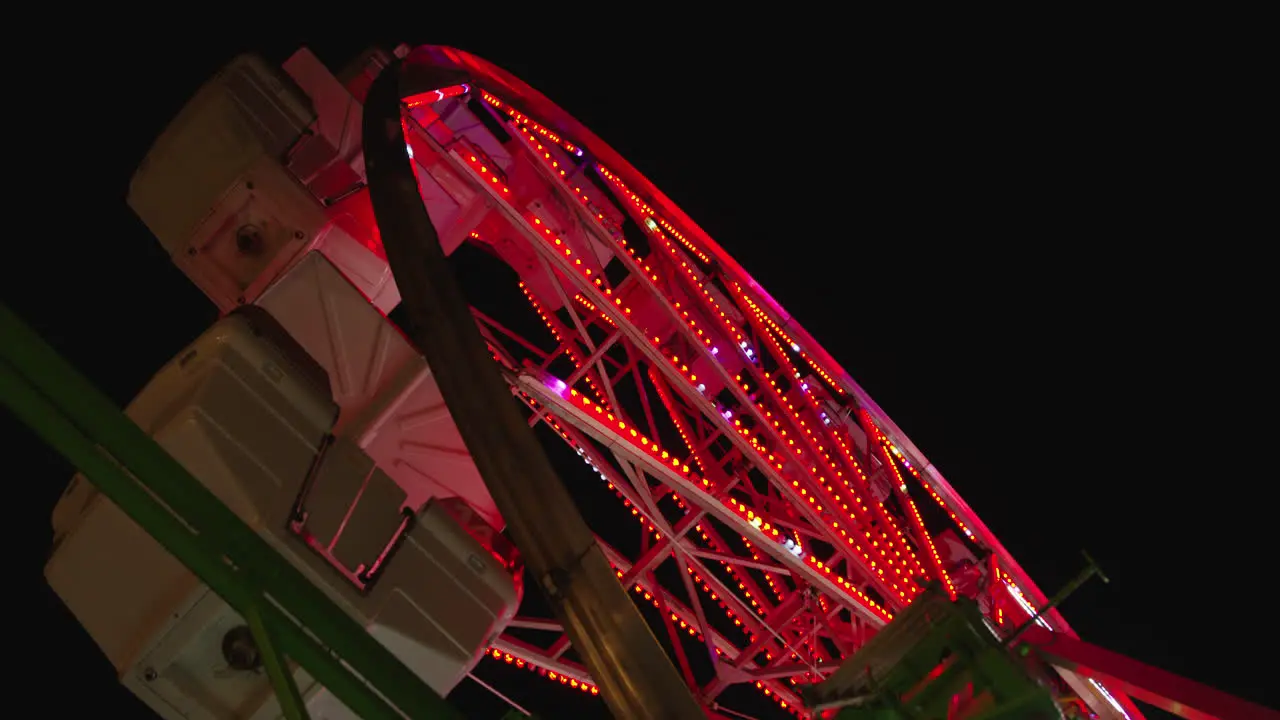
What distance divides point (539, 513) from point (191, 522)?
1.35m

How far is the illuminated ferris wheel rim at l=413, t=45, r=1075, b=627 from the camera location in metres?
8.27

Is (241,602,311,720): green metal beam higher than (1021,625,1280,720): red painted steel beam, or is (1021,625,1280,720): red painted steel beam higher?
(241,602,311,720): green metal beam

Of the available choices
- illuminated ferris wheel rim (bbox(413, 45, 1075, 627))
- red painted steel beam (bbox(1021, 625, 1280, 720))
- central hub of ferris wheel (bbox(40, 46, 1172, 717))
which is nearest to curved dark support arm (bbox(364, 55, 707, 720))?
central hub of ferris wheel (bbox(40, 46, 1172, 717))

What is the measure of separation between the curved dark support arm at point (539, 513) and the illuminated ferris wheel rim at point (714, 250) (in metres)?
4.08

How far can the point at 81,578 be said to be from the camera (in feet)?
10.4

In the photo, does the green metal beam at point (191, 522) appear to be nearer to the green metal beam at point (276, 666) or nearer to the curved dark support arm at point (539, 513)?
the green metal beam at point (276, 666)

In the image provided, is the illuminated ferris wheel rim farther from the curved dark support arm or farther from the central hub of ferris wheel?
the curved dark support arm

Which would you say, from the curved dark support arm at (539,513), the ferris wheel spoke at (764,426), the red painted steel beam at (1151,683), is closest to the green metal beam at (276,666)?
the curved dark support arm at (539,513)

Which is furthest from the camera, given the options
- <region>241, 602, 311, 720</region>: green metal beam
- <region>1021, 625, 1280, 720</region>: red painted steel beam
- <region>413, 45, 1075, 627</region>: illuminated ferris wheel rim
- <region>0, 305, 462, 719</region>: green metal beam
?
<region>413, 45, 1075, 627</region>: illuminated ferris wheel rim

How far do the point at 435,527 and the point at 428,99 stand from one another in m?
4.68

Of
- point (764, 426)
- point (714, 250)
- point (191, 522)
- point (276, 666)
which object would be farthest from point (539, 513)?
point (714, 250)

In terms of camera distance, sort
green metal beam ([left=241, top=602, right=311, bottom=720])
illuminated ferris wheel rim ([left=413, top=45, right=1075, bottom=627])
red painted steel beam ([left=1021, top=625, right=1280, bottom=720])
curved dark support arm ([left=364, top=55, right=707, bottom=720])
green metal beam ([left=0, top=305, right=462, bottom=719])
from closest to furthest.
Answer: green metal beam ([left=0, top=305, right=462, bottom=719]) → green metal beam ([left=241, top=602, right=311, bottom=720]) → curved dark support arm ([left=364, top=55, right=707, bottom=720]) → red painted steel beam ([left=1021, top=625, right=1280, bottom=720]) → illuminated ferris wheel rim ([left=413, top=45, right=1075, bottom=627])

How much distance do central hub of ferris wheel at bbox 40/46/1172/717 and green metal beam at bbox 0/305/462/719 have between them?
1.31 feet

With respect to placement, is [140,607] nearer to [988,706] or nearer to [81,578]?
[81,578]
